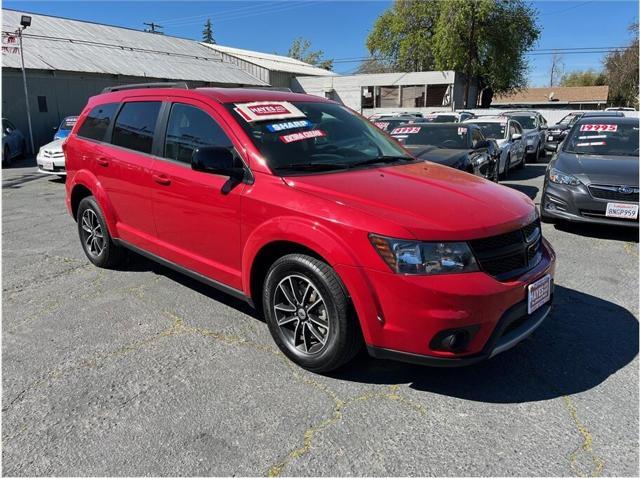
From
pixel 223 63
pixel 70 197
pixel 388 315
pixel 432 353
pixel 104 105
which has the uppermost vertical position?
pixel 223 63

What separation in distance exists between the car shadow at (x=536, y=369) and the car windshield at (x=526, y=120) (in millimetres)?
14643

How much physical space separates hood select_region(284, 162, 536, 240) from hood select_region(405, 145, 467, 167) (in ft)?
12.1

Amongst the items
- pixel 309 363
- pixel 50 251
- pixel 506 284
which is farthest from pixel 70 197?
pixel 506 284

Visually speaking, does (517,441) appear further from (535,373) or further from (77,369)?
(77,369)

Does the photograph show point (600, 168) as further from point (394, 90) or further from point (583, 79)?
point (583, 79)

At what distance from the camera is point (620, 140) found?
294 inches

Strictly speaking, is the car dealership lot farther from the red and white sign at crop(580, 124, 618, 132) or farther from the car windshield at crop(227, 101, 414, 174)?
the red and white sign at crop(580, 124, 618, 132)

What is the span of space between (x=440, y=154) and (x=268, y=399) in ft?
18.5

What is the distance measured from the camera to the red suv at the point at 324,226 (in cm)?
262

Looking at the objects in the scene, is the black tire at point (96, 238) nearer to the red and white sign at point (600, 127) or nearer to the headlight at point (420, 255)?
the headlight at point (420, 255)

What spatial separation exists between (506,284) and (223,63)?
36522mm

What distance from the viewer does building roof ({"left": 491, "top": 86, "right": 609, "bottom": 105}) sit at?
67.5 meters

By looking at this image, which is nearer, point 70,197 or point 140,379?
point 140,379

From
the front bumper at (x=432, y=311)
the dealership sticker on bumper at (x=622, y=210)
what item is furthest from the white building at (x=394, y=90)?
the front bumper at (x=432, y=311)
